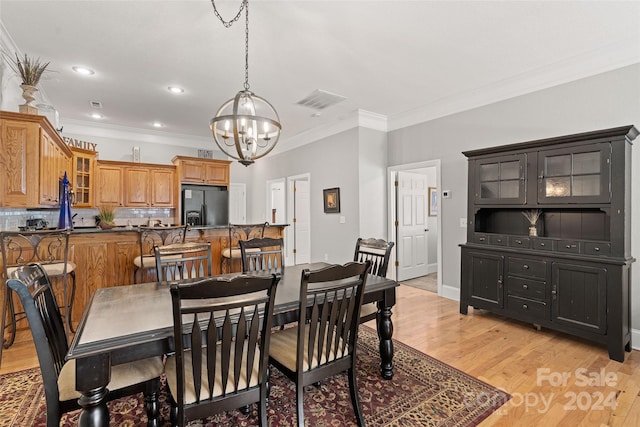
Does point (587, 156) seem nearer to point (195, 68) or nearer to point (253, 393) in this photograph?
point (253, 393)

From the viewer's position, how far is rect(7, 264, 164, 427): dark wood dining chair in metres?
1.28

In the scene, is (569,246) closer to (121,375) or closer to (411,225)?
(411,225)

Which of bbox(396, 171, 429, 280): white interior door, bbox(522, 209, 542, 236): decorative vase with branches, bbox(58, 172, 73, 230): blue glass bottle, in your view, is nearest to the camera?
bbox(522, 209, 542, 236): decorative vase with branches

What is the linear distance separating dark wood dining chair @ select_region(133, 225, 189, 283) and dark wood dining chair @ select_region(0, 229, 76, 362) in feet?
1.88

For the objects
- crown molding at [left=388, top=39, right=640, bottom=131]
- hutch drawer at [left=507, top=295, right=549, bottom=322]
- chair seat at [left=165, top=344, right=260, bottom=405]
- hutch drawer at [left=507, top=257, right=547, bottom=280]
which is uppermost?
crown molding at [left=388, top=39, right=640, bottom=131]

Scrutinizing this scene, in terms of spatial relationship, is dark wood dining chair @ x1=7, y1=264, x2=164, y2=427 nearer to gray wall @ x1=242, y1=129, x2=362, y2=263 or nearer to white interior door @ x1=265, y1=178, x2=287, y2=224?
gray wall @ x1=242, y1=129, x2=362, y2=263

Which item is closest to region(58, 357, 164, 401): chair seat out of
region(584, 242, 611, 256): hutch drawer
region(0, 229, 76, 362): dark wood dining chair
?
region(0, 229, 76, 362): dark wood dining chair

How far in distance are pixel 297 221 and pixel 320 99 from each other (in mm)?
3364

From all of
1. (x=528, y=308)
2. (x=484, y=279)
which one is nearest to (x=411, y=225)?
(x=484, y=279)

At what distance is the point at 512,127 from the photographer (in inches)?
150

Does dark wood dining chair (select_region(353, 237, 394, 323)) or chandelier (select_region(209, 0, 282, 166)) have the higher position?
chandelier (select_region(209, 0, 282, 166))

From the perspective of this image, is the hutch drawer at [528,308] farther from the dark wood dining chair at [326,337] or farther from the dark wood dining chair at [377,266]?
the dark wood dining chair at [326,337]

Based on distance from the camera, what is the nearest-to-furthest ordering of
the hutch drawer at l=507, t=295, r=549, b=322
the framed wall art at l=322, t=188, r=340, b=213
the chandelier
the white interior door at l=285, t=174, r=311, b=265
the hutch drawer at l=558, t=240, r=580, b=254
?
the chandelier
the hutch drawer at l=558, t=240, r=580, b=254
the hutch drawer at l=507, t=295, r=549, b=322
the framed wall art at l=322, t=188, r=340, b=213
the white interior door at l=285, t=174, r=311, b=265

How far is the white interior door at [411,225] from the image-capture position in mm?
5410
